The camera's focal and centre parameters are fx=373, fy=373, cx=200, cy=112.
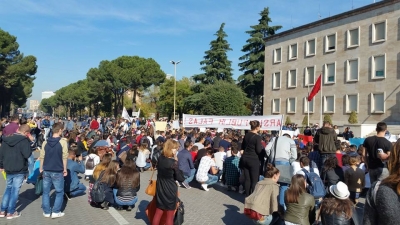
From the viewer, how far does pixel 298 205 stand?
221 inches

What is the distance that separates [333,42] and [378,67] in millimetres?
6430

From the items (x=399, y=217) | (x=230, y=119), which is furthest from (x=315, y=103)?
(x=399, y=217)

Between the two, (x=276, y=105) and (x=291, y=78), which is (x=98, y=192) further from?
(x=276, y=105)

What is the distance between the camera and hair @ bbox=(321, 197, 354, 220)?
485 cm

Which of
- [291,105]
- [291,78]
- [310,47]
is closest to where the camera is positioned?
[310,47]

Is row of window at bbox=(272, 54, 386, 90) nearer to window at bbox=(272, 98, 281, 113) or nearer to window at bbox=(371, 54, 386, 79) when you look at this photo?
window at bbox=(371, 54, 386, 79)

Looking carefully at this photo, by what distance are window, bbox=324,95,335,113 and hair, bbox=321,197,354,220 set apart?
1475 inches

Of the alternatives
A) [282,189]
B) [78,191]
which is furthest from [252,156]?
[78,191]

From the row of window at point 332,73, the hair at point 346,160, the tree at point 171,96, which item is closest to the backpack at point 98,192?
the hair at point 346,160

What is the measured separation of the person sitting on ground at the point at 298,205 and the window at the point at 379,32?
34.5 m

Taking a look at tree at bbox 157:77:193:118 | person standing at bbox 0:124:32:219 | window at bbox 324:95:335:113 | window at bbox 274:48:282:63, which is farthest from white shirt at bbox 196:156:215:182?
tree at bbox 157:77:193:118

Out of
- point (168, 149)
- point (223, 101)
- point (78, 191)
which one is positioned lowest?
point (78, 191)

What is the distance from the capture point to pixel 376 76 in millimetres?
36156

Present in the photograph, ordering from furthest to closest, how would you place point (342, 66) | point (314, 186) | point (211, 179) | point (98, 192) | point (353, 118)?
point (342, 66), point (353, 118), point (211, 179), point (98, 192), point (314, 186)
